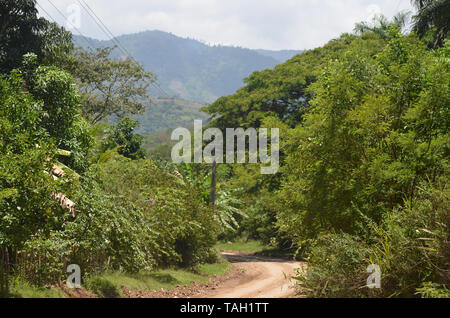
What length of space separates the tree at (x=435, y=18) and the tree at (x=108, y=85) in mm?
22577

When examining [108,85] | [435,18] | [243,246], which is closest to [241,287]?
[435,18]

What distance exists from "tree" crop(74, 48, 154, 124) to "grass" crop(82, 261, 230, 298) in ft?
66.9

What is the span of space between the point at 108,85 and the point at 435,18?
24.9 m

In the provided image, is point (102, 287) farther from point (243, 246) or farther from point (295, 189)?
point (243, 246)

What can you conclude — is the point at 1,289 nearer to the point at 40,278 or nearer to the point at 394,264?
the point at 40,278

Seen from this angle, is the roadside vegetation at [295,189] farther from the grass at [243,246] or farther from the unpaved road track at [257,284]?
the grass at [243,246]

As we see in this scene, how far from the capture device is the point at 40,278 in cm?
977

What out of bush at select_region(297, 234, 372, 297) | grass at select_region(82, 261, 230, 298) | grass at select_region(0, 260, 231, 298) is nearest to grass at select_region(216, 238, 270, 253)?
grass at select_region(82, 261, 230, 298)

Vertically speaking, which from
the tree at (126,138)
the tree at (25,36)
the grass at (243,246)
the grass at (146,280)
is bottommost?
the grass at (243,246)

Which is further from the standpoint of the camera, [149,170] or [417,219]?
[149,170]

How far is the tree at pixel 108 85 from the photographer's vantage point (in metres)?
35.8

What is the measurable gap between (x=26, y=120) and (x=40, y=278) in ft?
12.9

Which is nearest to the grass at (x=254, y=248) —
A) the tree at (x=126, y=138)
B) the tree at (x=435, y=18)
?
the tree at (x=126, y=138)

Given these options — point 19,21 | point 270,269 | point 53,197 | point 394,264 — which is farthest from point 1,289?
point 270,269
